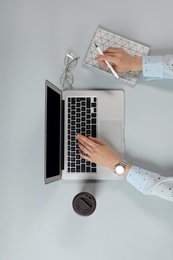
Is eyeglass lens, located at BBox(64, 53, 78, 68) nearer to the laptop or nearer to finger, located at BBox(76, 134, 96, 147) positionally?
the laptop

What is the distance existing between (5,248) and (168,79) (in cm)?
93

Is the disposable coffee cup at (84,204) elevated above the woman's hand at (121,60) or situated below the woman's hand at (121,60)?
below

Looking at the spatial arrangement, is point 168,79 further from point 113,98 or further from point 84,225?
point 84,225

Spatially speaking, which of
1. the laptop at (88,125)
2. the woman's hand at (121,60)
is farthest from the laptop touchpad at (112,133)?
the woman's hand at (121,60)

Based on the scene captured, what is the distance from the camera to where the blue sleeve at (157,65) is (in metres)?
1.24

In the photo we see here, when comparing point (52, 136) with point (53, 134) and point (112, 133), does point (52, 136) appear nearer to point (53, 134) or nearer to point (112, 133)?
point (53, 134)

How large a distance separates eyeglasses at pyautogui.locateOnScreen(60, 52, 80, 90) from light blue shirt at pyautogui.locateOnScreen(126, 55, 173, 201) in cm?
28

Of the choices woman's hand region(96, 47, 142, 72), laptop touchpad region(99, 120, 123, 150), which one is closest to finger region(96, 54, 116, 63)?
woman's hand region(96, 47, 142, 72)

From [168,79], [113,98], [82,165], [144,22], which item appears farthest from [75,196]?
[144,22]

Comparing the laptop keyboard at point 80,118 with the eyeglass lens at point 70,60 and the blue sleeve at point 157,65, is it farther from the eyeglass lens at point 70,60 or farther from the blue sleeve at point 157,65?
the blue sleeve at point 157,65

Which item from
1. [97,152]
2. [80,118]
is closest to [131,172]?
[97,152]

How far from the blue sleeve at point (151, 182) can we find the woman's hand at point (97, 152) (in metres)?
0.08

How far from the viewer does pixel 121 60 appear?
125 centimetres

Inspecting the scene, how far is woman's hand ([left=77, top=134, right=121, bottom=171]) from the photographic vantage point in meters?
1.25
